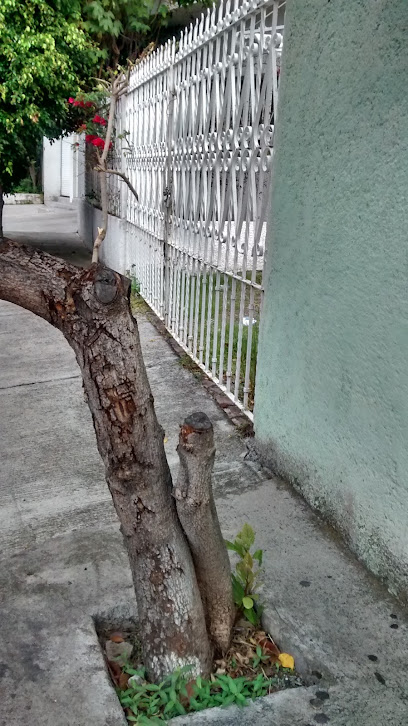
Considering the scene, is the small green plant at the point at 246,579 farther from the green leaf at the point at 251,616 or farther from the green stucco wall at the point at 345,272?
the green stucco wall at the point at 345,272

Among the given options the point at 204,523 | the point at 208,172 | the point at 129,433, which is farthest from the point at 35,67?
the point at 204,523

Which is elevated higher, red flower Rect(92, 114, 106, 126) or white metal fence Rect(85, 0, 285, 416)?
red flower Rect(92, 114, 106, 126)

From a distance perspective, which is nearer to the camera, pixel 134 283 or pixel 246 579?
pixel 246 579

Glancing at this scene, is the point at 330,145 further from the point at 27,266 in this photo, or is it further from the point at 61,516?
the point at 61,516

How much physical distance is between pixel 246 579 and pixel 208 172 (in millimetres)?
3041

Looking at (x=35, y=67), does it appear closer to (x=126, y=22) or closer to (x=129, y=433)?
(x=126, y=22)

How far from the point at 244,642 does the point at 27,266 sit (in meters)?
1.54

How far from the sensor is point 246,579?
8.06ft

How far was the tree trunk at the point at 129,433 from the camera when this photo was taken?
1.95 m

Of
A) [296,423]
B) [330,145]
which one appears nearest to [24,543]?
[296,423]

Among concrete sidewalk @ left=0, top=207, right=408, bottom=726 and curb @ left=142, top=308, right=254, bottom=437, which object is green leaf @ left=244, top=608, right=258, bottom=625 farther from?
curb @ left=142, top=308, right=254, bottom=437

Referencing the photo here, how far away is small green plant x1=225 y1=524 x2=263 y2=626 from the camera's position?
2.42 m

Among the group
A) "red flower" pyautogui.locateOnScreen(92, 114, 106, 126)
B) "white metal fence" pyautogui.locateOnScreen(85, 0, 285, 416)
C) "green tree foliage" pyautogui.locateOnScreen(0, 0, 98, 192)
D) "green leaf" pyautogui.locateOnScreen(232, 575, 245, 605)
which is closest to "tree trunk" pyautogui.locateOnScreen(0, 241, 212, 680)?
"green leaf" pyautogui.locateOnScreen(232, 575, 245, 605)

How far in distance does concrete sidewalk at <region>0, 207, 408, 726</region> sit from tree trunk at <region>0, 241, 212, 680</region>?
260 mm
